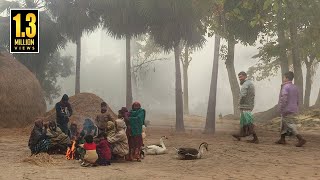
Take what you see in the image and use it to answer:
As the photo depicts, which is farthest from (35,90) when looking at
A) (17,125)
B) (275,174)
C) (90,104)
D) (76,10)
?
(275,174)

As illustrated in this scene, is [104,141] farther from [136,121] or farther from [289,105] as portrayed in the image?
[289,105]

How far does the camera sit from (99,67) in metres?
59.9

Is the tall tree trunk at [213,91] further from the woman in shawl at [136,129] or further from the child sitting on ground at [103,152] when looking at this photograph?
the child sitting on ground at [103,152]

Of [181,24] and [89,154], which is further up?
[181,24]

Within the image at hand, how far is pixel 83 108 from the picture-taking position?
1536 centimetres

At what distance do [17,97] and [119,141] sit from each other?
9.46 m

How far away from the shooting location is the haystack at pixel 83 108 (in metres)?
14.8

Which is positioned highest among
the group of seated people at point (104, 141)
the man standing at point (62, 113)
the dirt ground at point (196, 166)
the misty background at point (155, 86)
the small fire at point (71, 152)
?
the misty background at point (155, 86)

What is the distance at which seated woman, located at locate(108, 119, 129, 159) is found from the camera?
25.8 ft

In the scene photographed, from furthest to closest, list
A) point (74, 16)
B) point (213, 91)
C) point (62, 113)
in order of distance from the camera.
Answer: point (74, 16)
point (213, 91)
point (62, 113)

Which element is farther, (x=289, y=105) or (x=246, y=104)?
(x=246, y=104)

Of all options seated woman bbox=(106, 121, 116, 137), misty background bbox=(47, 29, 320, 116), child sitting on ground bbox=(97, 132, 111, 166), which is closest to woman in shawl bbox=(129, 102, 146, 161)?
seated woman bbox=(106, 121, 116, 137)

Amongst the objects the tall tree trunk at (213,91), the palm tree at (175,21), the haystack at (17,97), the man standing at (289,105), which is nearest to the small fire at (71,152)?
the man standing at (289,105)

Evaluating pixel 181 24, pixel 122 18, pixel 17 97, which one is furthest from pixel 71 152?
pixel 122 18
